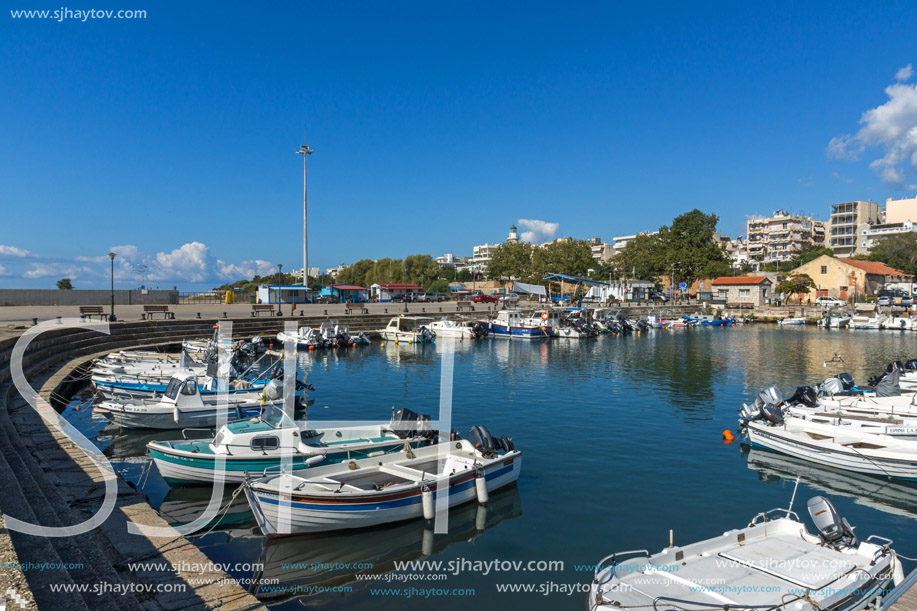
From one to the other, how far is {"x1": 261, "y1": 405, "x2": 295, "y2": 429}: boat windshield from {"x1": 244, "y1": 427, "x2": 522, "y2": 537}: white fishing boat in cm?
268

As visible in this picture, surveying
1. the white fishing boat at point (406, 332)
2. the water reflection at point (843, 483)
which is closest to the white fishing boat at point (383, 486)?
the water reflection at point (843, 483)

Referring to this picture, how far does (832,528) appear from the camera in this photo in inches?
348

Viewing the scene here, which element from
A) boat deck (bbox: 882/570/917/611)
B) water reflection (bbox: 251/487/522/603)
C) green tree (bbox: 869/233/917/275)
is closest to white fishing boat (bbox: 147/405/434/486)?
water reflection (bbox: 251/487/522/603)

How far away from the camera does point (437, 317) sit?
58406 mm

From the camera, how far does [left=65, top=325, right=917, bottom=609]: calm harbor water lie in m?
9.62

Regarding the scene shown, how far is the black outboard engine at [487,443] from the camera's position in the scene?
13.1 meters

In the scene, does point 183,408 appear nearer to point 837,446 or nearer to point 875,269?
point 837,446

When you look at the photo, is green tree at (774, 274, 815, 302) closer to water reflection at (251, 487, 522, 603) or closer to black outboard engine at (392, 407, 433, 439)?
black outboard engine at (392, 407, 433, 439)

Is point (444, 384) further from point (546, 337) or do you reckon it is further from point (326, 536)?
point (546, 337)

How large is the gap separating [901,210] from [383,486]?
15856cm

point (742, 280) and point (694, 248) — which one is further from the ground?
point (694, 248)

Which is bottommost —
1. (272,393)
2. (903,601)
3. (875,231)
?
(903,601)

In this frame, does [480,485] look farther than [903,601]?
Yes

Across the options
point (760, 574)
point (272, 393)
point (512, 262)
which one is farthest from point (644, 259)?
point (760, 574)
